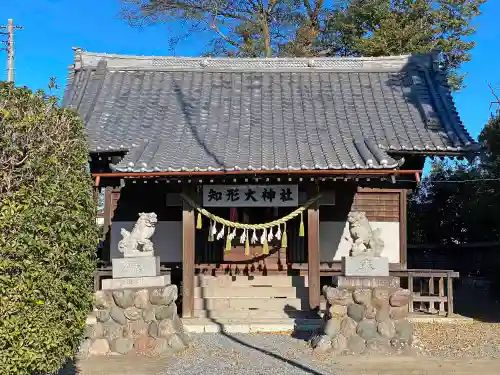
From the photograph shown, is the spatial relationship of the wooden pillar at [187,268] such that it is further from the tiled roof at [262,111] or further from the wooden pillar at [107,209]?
the wooden pillar at [107,209]

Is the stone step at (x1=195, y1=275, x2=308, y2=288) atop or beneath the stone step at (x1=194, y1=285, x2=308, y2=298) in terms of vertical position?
atop

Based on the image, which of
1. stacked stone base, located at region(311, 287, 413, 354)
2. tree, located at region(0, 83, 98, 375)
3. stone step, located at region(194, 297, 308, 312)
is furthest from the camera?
stone step, located at region(194, 297, 308, 312)

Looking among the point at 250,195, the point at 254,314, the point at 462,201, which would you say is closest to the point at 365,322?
the point at 254,314

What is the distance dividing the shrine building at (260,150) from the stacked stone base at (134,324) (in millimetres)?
2083

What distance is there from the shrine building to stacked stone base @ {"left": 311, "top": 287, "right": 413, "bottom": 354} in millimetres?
A: 2297

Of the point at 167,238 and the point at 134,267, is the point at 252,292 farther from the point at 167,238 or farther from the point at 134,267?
the point at 134,267

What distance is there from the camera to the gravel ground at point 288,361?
748 cm

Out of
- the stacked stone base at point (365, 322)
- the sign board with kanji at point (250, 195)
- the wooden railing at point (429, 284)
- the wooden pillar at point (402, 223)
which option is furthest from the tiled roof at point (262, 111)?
the stacked stone base at point (365, 322)

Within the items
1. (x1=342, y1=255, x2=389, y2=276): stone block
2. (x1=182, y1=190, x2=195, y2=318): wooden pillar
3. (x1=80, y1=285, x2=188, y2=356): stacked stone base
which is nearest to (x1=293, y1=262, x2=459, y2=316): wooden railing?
(x1=342, y1=255, x2=389, y2=276): stone block

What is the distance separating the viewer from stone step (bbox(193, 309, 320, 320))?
11.0 metres

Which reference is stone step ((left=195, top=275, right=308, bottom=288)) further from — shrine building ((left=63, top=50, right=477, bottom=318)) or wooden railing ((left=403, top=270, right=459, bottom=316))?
wooden railing ((left=403, top=270, right=459, bottom=316))

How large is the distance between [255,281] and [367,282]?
400cm

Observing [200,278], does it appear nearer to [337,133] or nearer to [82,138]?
[337,133]

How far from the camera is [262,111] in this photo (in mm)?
13641
